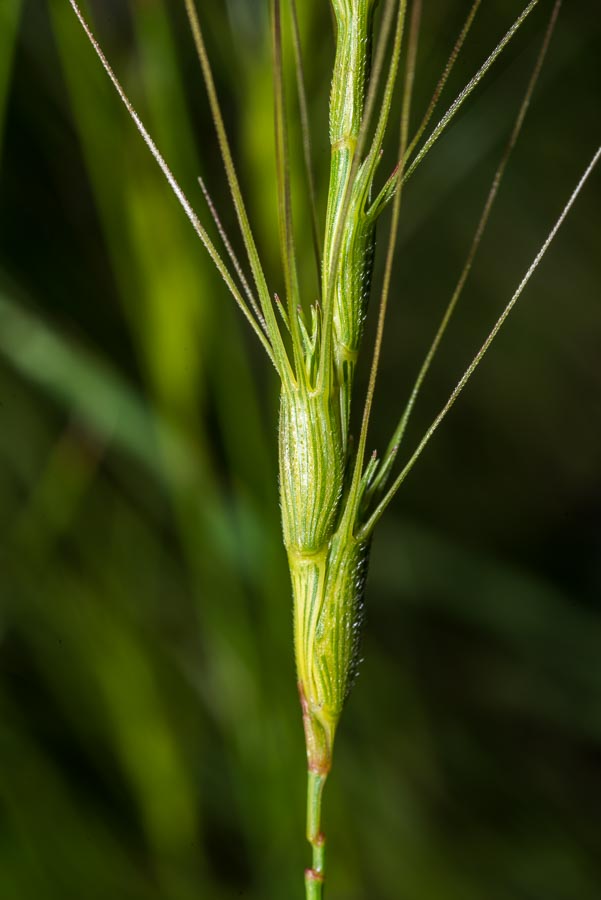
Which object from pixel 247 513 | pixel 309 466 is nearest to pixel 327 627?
pixel 309 466

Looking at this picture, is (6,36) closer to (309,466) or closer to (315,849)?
(309,466)

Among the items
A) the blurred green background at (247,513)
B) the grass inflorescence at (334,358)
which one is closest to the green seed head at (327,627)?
the grass inflorescence at (334,358)

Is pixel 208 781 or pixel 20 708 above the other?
pixel 20 708

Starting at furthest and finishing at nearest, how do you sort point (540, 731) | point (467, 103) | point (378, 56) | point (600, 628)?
point (540, 731)
point (467, 103)
point (600, 628)
point (378, 56)

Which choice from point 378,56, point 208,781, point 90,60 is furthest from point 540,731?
point 378,56

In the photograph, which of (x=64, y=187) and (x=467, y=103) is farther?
(x=467, y=103)

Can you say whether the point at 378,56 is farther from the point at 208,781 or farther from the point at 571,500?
the point at 571,500

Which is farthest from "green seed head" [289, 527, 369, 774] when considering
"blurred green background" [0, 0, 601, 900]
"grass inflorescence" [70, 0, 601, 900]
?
"blurred green background" [0, 0, 601, 900]

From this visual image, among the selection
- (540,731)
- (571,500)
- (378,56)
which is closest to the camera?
(378,56)
